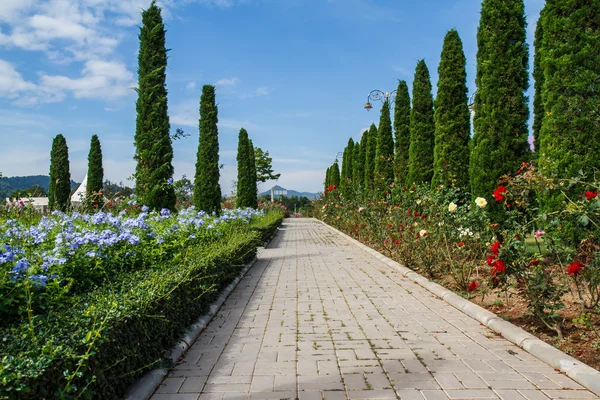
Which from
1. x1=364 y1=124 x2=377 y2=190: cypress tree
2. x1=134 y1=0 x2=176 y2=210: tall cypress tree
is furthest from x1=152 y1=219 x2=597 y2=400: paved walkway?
x1=364 y1=124 x2=377 y2=190: cypress tree

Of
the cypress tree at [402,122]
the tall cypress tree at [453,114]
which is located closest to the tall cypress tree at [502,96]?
the tall cypress tree at [453,114]

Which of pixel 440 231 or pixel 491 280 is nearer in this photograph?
pixel 491 280

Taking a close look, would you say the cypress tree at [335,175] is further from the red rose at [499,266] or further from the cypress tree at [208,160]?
the red rose at [499,266]

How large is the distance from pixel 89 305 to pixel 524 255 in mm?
4062

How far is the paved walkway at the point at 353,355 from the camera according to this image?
10.8 ft

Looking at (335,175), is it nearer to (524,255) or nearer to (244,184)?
(244,184)

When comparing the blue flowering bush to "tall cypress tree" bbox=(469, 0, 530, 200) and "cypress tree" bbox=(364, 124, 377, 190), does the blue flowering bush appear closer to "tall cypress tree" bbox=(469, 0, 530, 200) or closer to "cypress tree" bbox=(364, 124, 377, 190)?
"tall cypress tree" bbox=(469, 0, 530, 200)

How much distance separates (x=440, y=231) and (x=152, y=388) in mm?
5713

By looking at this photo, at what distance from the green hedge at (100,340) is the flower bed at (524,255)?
314 centimetres

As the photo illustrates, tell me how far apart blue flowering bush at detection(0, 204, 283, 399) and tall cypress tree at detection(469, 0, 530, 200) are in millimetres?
6232

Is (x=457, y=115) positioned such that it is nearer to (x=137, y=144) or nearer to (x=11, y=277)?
(x=137, y=144)

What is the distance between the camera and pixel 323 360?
12.9 feet

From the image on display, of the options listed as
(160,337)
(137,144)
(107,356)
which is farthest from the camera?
(137,144)

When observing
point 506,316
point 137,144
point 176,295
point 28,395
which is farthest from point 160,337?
point 137,144
